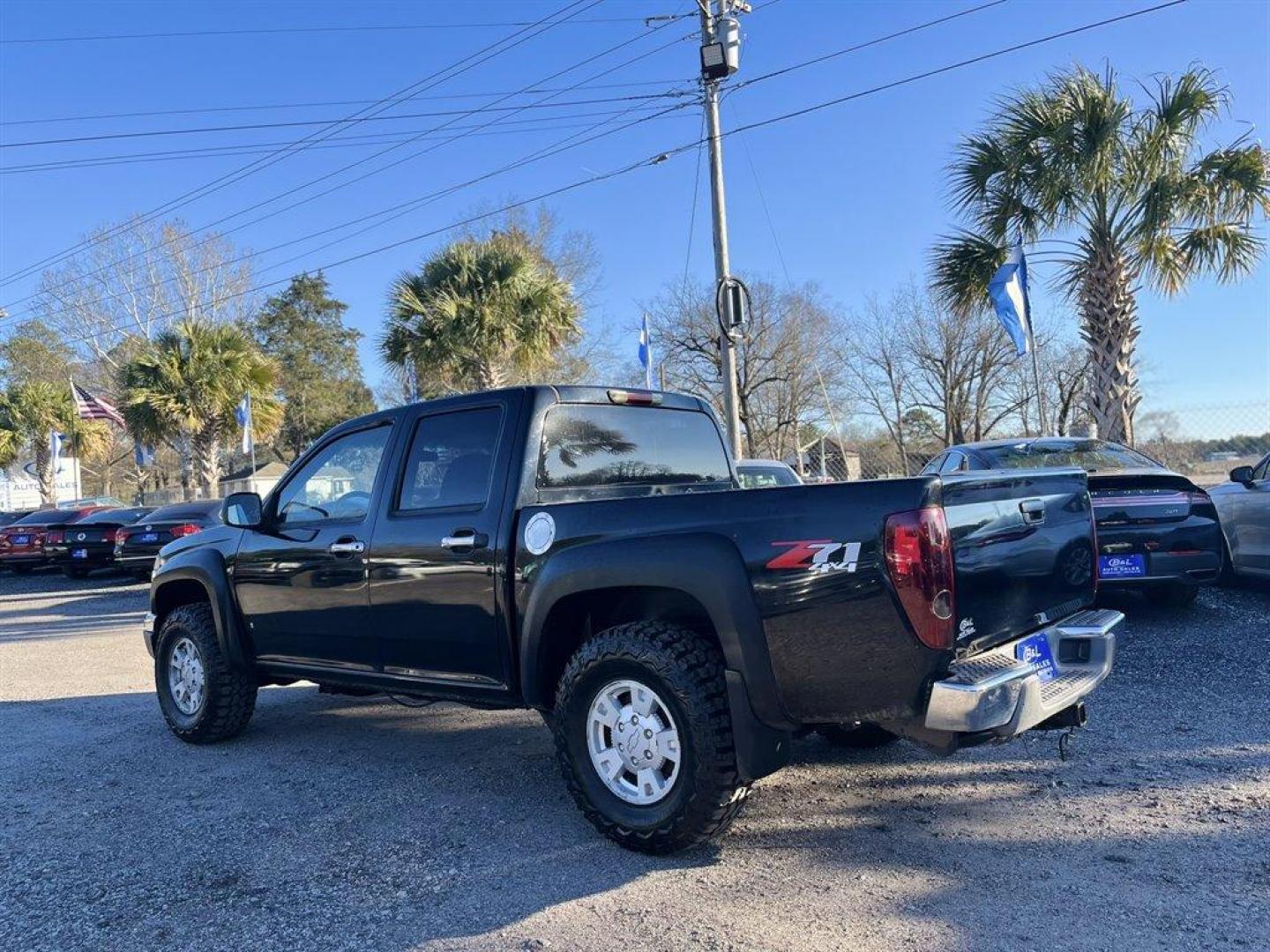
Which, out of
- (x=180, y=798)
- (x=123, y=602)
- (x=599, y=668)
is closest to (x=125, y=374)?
(x=123, y=602)

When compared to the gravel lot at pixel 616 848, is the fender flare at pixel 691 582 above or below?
above

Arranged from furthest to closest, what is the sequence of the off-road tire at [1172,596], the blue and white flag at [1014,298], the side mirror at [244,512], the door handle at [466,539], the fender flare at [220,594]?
the blue and white flag at [1014,298] < the off-road tire at [1172,596] < the fender flare at [220,594] < the side mirror at [244,512] < the door handle at [466,539]

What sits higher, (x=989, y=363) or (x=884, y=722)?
(x=989, y=363)

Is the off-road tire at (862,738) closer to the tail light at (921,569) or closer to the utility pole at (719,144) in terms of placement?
the tail light at (921,569)

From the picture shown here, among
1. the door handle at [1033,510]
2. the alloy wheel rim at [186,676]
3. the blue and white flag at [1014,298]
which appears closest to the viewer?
the door handle at [1033,510]

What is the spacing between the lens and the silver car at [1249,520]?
8.38 metres

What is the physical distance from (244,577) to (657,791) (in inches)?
121

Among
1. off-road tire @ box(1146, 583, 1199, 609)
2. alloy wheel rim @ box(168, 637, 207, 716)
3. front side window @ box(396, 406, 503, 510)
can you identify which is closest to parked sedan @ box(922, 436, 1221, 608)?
off-road tire @ box(1146, 583, 1199, 609)

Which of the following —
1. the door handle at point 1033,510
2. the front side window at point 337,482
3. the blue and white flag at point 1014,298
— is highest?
the blue and white flag at point 1014,298

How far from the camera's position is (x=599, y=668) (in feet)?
12.8

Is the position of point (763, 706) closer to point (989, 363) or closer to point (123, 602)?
point (123, 602)

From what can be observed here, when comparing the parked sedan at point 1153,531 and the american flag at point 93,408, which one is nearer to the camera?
the parked sedan at point 1153,531

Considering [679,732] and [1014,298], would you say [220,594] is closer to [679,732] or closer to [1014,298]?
[679,732]

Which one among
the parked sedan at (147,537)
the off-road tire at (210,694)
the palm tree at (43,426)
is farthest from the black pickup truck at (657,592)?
the palm tree at (43,426)
